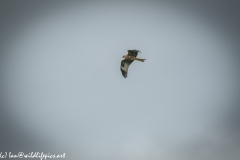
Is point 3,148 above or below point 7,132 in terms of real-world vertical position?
below

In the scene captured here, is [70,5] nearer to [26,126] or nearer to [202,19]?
[202,19]

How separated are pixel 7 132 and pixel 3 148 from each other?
185 inches

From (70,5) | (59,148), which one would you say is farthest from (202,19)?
(59,148)

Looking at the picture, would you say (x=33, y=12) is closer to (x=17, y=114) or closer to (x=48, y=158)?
(x=48, y=158)

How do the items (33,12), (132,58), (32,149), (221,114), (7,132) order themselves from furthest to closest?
(7,132) < (221,114) < (32,149) < (33,12) < (132,58)

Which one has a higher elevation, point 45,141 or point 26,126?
point 26,126

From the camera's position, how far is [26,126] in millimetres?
26609

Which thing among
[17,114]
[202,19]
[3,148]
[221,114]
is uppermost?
[202,19]

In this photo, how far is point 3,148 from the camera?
814 inches

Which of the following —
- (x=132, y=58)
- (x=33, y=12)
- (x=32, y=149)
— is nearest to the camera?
(x=132, y=58)

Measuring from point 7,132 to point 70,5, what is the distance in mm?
10432

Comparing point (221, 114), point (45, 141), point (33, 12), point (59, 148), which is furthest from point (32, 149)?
point (221, 114)

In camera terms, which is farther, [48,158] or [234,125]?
[234,125]

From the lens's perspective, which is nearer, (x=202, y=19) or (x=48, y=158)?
(x=48, y=158)
